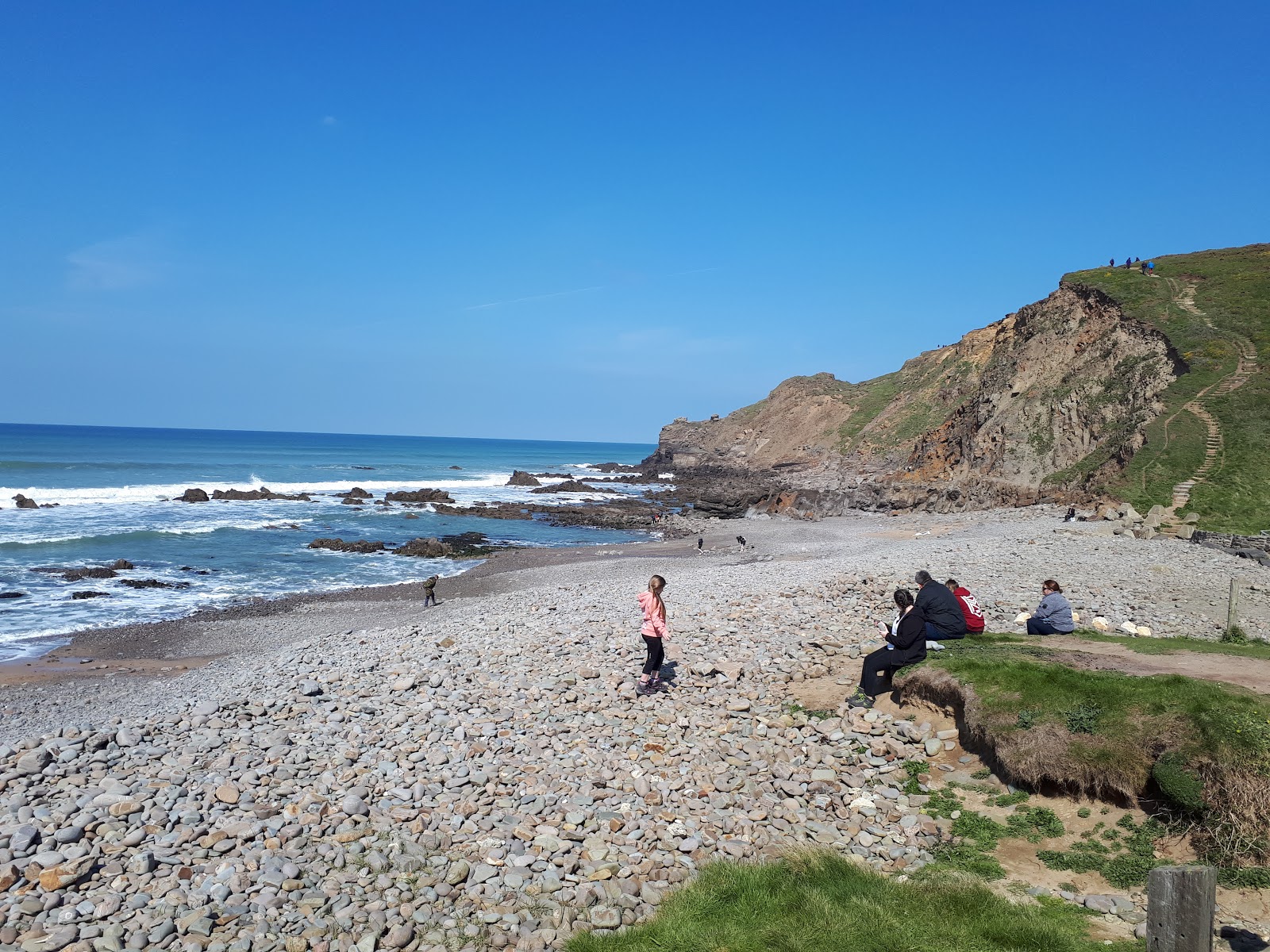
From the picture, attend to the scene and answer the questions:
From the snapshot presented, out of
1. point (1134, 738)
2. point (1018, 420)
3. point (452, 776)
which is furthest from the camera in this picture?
point (1018, 420)

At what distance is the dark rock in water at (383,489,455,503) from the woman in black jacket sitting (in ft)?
177

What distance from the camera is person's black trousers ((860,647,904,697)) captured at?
10969 millimetres

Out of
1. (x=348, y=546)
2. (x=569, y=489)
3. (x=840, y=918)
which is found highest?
(x=569, y=489)

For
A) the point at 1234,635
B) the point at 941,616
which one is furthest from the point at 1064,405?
the point at 941,616

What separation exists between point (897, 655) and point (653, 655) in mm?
3546

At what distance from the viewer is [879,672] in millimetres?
11125

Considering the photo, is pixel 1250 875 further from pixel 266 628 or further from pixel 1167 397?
pixel 1167 397

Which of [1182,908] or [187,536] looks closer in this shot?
[1182,908]

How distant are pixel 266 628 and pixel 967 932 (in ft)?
67.6

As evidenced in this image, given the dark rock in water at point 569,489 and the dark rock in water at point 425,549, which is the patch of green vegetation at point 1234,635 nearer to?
the dark rock in water at point 425,549

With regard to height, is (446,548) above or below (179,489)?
below

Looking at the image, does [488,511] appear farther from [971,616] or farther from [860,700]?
[860,700]

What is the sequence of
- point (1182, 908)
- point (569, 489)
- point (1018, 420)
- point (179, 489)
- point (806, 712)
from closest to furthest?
point (1182, 908)
point (806, 712)
point (1018, 420)
point (179, 489)
point (569, 489)

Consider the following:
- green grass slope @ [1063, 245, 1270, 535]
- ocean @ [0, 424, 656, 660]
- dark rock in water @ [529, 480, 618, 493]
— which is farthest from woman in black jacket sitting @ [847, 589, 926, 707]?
dark rock in water @ [529, 480, 618, 493]
